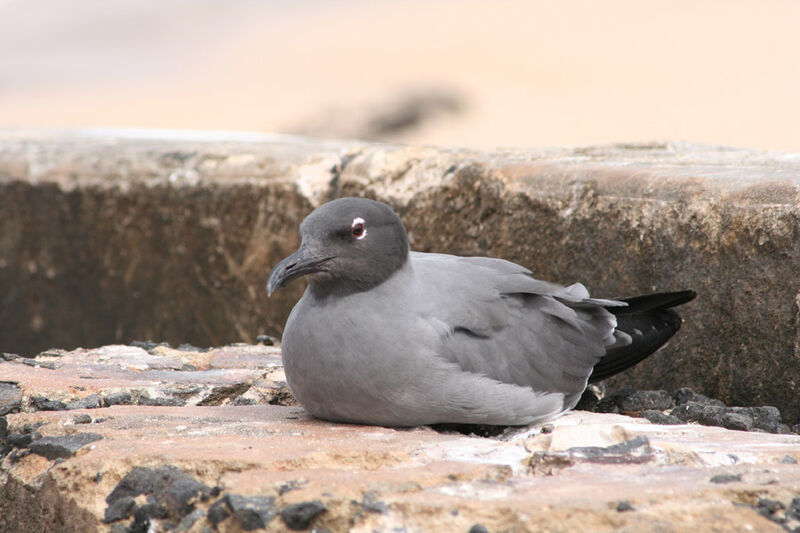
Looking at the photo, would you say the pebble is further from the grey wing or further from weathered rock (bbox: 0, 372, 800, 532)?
the grey wing

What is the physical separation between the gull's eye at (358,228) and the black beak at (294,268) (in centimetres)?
11

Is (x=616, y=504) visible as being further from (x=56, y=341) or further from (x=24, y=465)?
(x=56, y=341)

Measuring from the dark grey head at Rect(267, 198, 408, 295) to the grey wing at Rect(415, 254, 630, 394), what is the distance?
0.18 meters

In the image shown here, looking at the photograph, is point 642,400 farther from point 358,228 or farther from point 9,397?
point 9,397

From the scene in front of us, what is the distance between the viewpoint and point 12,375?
3520 mm

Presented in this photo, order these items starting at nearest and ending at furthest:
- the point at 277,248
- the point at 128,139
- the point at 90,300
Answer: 1. the point at 277,248
2. the point at 90,300
3. the point at 128,139

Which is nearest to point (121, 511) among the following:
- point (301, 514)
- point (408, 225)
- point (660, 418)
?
point (301, 514)

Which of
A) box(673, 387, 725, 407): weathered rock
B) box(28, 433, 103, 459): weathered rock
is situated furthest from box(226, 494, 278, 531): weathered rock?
box(673, 387, 725, 407): weathered rock

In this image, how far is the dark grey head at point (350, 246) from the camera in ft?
9.77

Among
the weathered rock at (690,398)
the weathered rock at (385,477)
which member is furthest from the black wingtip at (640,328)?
the weathered rock at (385,477)

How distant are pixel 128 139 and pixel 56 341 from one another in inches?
53.9

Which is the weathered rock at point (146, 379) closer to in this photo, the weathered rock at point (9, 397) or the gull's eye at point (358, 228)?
the weathered rock at point (9, 397)

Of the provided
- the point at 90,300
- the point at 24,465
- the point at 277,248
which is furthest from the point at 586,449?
the point at 90,300

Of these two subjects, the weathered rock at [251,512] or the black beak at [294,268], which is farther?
the black beak at [294,268]
